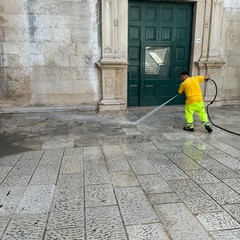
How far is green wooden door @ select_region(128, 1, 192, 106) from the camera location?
26.4 ft

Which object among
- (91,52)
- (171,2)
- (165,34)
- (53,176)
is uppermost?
(171,2)

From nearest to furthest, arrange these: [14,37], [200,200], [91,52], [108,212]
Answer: [108,212]
[200,200]
[14,37]
[91,52]

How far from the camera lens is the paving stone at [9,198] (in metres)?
2.67

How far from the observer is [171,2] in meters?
8.07

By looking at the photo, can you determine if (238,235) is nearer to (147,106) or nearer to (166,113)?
(166,113)

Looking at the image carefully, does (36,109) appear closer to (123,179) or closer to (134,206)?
(123,179)

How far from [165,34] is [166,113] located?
268 cm

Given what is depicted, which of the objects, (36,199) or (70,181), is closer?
(36,199)

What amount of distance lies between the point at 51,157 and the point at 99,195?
1.60 m

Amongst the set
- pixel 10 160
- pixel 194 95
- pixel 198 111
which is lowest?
pixel 10 160

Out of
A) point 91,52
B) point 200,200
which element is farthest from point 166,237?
point 91,52

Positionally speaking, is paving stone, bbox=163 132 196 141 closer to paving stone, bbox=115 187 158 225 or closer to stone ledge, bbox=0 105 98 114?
paving stone, bbox=115 187 158 225

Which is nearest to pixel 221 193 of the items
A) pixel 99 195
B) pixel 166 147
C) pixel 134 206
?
pixel 134 206

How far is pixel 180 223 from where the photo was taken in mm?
2416
